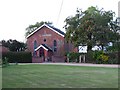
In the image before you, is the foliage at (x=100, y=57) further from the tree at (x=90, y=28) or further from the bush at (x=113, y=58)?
the tree at (x=90, y=28)

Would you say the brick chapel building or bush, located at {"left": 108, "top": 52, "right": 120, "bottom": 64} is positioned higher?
the brick chapel building

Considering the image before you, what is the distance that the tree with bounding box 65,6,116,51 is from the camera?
38.5m

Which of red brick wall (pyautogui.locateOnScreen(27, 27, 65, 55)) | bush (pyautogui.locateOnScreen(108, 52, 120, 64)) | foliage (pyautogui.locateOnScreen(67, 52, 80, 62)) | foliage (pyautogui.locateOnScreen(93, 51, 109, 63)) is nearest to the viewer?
bush (pyautogui.locateOnScreen(108, 52, 120, 64))

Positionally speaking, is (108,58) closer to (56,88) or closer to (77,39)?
(77,39)

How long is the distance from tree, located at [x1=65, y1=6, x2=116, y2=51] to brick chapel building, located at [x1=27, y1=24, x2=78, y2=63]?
6933mm

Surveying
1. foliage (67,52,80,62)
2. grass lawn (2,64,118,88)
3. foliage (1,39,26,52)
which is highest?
foliage (1,39,26,52)

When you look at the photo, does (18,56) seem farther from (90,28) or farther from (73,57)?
(90,28)

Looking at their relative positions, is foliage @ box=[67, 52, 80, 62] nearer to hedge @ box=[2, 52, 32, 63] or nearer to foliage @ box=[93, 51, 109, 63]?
foliage @ box=[93, 51, 109, 63]

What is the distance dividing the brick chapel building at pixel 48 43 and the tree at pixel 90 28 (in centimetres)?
693

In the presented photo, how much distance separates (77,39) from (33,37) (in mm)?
12463

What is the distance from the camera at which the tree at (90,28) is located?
38.5 metres

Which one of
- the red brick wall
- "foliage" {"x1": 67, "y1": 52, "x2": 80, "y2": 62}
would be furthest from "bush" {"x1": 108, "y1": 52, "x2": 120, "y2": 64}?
the red brick wall

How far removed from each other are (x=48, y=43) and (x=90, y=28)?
13224mm

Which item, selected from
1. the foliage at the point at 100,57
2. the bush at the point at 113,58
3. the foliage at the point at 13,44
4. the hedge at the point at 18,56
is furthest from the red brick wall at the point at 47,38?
the bush at the point at 113,58
